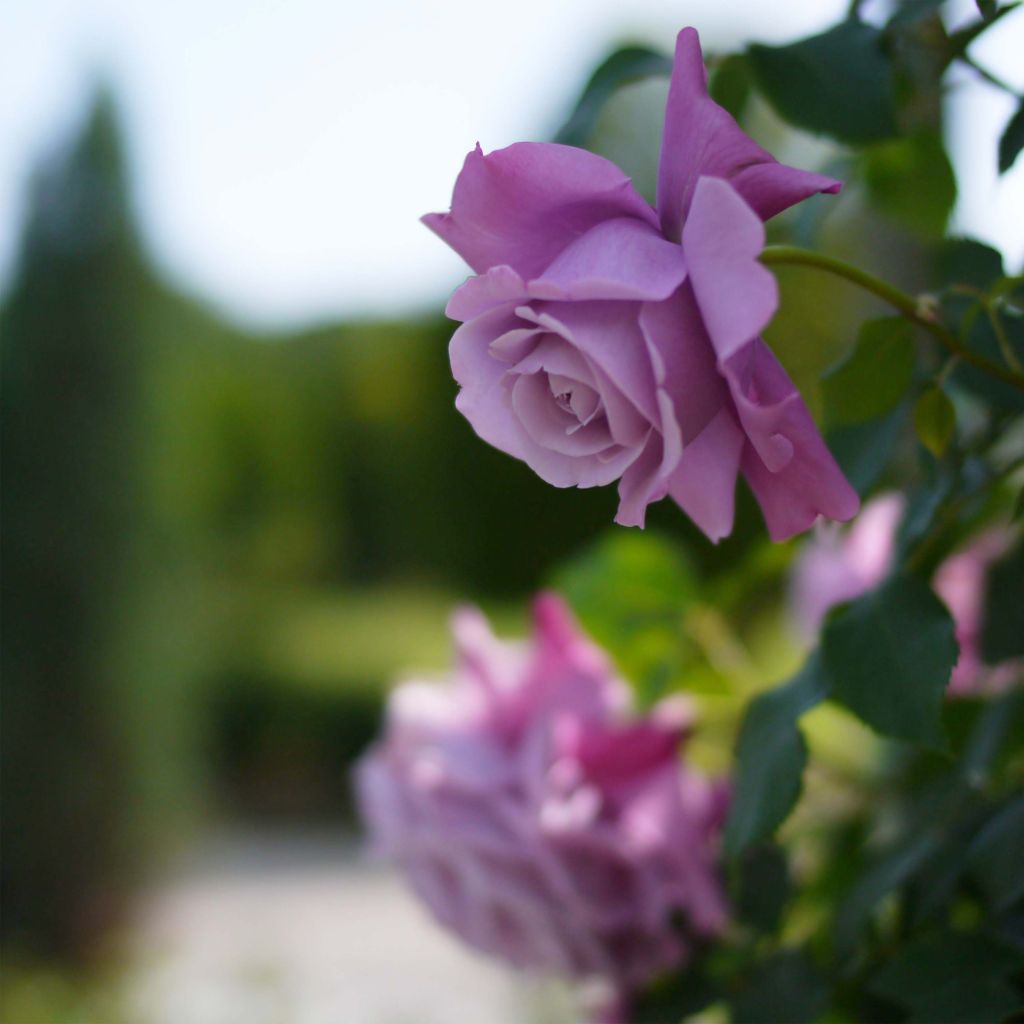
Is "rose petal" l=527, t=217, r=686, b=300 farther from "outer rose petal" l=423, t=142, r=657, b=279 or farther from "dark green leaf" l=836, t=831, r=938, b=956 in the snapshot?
"dark green leaf" l=836, t=831, r=938, b=956

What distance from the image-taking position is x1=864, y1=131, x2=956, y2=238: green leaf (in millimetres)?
310

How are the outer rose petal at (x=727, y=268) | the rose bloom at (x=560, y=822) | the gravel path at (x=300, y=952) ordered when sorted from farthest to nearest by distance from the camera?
the gravel path at (x=300, y=952) → the rose bloom at (x=560, y=822) → the outer rose petal at (x=727, y=268)

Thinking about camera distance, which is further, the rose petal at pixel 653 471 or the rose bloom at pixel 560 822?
the rose bloom at pixel 560 822

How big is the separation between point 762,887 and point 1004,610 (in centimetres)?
10

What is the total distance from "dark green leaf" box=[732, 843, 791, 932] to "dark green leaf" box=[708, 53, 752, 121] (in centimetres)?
19

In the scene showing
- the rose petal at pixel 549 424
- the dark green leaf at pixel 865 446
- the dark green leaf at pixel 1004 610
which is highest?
the rose petal at pixel 549 424

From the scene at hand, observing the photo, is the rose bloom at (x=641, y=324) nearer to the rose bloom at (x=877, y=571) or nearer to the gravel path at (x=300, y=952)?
the rose bloom at (x=877, y=571)

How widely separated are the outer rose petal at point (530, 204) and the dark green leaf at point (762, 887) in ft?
0.62

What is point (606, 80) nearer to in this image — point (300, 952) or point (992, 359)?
point (992, 359)

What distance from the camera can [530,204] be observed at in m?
0.16

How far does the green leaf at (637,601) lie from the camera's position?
0.42 meters

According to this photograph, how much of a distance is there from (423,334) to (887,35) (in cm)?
587

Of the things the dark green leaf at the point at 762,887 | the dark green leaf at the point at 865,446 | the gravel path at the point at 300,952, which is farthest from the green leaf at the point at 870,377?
the gravel path at the point at 300,952

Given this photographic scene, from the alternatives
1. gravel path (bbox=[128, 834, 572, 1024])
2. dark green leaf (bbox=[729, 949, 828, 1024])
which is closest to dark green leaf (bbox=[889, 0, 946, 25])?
dark green leaf (bbox=[729, 949, 828, 1024])
